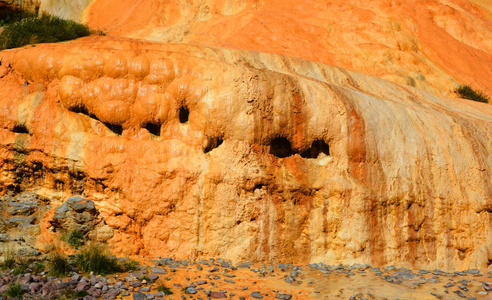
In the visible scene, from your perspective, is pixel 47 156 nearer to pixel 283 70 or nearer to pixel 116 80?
pixel 116 80

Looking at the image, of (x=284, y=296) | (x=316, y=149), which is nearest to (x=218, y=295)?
(x=284, y=296)

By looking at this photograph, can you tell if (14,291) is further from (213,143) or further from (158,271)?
(213,143)

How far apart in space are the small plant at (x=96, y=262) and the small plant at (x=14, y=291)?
1.05m

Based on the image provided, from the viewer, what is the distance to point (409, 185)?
8.32 metres

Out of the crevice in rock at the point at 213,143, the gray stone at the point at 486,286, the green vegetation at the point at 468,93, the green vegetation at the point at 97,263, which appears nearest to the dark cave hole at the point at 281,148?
the crevice in rock at the point at 213,143

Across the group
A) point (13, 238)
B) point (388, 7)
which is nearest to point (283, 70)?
point (13, 238)

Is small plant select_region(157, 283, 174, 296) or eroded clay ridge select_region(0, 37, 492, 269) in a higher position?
eroded clay ridge select_region(0, 37, 492, 269)

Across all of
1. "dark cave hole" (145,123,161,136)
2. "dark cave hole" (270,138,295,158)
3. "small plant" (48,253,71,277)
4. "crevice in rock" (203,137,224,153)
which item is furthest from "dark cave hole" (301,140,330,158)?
"small plant" (48,253,71,277)

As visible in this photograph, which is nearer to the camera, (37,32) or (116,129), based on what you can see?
(116,129)

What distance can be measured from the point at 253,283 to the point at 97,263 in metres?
2.22

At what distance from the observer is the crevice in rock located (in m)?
7.83

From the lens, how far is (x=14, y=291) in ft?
18.0

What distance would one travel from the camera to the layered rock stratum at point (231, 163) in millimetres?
7555

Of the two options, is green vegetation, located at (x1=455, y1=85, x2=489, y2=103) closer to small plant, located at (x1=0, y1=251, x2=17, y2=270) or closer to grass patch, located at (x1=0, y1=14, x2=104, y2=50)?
grass patch, located at (x1=0, y1=14, x2=104, y2=50)
